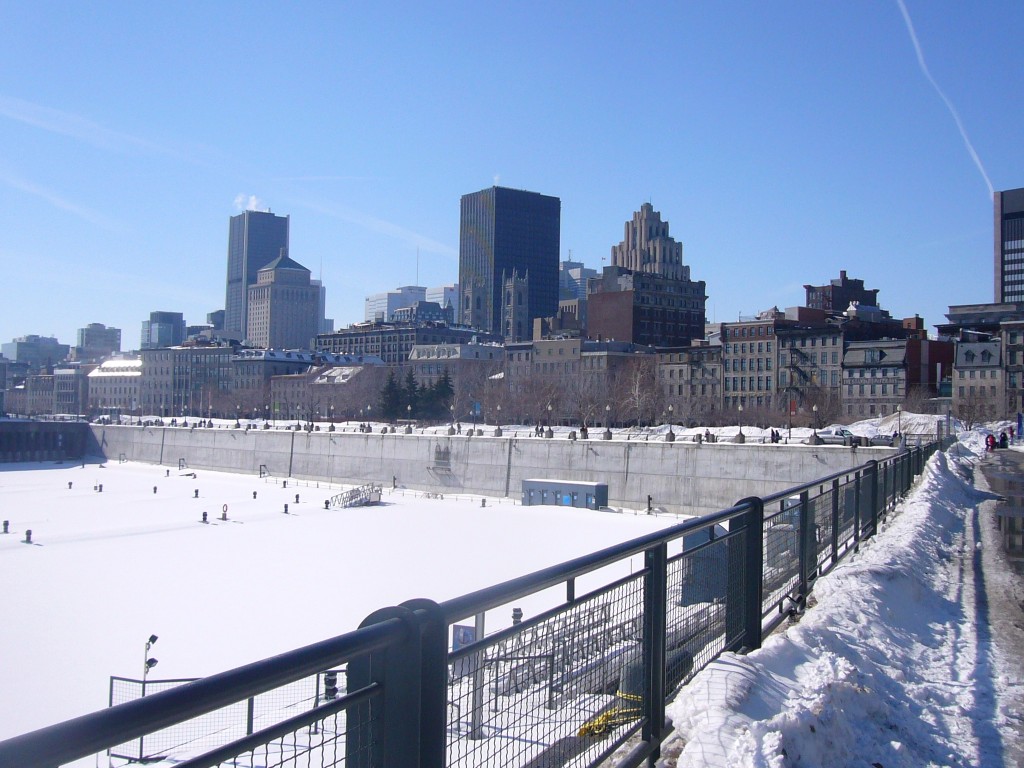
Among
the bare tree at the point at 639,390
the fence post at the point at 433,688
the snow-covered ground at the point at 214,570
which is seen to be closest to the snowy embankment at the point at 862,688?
the fence post at the point at 433,688

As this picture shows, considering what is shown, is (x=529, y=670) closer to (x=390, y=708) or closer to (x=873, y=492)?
(x=390, y=708)

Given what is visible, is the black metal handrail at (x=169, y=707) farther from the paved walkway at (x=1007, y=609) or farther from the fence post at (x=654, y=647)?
the paved walkway at (x=1007, y=609)

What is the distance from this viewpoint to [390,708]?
325 centimetres

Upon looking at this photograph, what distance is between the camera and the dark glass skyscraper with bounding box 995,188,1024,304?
171875 millimetres

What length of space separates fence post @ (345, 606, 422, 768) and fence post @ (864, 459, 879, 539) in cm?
1358

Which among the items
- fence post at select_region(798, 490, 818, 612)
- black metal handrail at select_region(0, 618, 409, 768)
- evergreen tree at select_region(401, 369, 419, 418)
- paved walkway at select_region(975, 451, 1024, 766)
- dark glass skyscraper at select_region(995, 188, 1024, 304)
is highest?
dark glass skyscraper at select_region(995, 188, 1024, 304)

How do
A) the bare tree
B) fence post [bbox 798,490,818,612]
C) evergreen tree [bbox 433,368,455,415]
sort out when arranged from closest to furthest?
1. fence post [bbox 798,490,818,612]
2. the bare tree
3. evergreen tree [bbox 433,368,455,415]

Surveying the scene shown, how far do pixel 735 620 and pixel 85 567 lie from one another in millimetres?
35850

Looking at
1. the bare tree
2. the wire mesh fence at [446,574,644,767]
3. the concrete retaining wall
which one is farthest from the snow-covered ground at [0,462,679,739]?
the bare tree

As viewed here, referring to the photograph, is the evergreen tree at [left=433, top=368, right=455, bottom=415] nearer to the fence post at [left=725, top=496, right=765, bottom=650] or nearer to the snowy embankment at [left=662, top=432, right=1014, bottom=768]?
the snowy embankment at [left=662, top=432, right=1014, bottom=768]

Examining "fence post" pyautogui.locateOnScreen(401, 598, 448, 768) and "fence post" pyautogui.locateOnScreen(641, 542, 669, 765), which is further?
"fence post" pyautogui.locateOnScreen(641, 542, 669, 765)

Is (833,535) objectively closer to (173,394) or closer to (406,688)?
(406,688)

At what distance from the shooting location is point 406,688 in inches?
128

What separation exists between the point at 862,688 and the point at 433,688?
172 inches
